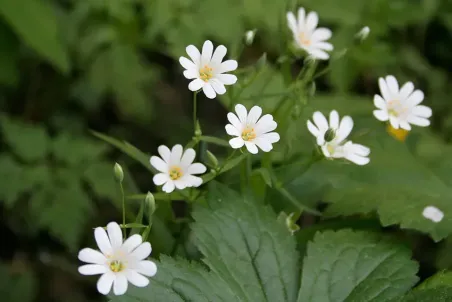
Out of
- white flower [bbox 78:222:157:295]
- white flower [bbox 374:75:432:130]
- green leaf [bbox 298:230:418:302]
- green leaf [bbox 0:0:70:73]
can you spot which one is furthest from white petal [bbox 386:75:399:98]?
green leaf [bbox 0:0:70:73]

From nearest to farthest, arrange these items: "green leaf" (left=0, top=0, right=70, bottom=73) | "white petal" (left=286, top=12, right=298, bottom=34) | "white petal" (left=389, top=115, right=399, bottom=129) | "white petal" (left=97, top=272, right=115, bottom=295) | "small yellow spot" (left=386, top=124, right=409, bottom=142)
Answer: "white petal" (left=97, top=272, right=115, bottom=295), "white petal" (left=389, top=115, right=399, bottom=129), "white petal" (left=286, top=12, right=298, bottom=34), "small yellow spot" (left=386, top=124, right=409, bottom=142), "green leaf" (left=0, top=0, right=70, bottom=73)

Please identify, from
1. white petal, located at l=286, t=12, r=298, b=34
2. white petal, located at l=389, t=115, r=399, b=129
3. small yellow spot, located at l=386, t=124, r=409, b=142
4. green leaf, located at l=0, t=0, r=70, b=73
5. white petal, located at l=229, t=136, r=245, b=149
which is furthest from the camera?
green leaf, located at l=0, t=0, r=70, b=73

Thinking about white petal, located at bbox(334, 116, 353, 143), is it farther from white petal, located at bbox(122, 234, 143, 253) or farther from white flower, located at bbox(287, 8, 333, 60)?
white petal, located at bbox(122, 234, 143, 253)

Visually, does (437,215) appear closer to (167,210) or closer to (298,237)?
(298,237)

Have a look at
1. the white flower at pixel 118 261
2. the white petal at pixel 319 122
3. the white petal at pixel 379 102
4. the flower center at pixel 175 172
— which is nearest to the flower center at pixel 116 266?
the white flower at pixel 118 261

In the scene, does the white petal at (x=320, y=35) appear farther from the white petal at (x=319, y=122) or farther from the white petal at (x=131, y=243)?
the white petal at (x=131, y=243)

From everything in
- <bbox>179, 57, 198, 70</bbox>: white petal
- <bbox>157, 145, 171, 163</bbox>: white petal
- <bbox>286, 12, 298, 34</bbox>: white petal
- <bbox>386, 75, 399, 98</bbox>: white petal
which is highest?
<bbox>286, 12, 298, 34</bbox>: white petal

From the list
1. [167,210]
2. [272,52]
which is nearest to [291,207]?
[167,210]
